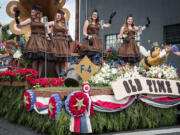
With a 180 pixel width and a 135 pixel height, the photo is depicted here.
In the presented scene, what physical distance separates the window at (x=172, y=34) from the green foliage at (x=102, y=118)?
6.43 m

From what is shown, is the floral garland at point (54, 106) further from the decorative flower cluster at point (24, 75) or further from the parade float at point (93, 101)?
the decorative flower cluster at point (24, 75)

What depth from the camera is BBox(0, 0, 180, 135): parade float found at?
13.4 ft

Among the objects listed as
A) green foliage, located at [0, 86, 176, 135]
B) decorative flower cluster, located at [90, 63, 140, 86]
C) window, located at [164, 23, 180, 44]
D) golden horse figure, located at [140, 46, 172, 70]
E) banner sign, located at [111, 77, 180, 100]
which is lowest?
green foliage, located at [0, 86, 176, 135]

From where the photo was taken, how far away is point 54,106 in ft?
13.5

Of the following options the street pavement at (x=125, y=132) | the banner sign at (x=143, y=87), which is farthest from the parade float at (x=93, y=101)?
the street pavement at (x=125, y=132)

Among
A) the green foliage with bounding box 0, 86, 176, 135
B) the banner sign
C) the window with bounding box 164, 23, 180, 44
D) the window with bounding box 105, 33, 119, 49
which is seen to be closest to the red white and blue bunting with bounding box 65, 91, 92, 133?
the green foliage with bounding box 0, 86, 176, 135

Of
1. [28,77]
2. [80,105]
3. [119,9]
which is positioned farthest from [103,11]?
[80,105]

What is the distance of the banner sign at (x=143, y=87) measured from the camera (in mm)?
4625

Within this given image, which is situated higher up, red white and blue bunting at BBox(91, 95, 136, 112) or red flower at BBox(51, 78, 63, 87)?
red flower at BBox(51, 78, 63, 87)

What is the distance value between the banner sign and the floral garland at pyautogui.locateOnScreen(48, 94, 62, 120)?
1075mm

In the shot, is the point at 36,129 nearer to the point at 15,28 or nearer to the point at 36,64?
the point at 36,64

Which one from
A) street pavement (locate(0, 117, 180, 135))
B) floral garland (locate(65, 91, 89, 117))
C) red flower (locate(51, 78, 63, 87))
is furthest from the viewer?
red flower (locate(51, 78, 63, 87))

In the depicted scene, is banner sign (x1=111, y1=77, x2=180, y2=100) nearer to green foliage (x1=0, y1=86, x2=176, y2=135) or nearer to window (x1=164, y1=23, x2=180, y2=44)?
green foliage (x1=0, y1=86, x2=176, y2=135)

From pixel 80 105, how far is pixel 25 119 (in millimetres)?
1758
